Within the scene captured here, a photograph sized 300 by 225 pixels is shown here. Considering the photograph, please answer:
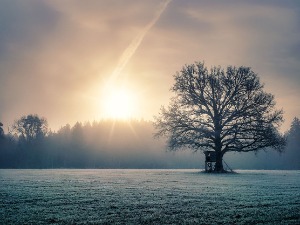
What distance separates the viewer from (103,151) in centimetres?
12694

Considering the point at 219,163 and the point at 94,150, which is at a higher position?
the point at 94,150

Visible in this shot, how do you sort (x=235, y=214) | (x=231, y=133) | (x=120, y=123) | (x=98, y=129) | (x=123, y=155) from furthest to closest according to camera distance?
(x=120, y=123) → (x=98, y=129) → (x=123, y=155) → (x=231, y=133) → (x=235, y=214)

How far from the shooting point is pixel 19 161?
10125cm

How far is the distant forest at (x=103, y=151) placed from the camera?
103812 mm

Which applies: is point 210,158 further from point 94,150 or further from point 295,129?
point 94,150

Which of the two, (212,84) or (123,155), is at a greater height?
(212,84)

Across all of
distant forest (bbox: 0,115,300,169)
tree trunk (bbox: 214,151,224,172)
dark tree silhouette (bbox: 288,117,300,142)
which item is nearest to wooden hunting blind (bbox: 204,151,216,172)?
tree trunk (bbox: 214,151,224,172)

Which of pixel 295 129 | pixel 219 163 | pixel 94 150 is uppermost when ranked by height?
pixel 295 129

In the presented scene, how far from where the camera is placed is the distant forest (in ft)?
341

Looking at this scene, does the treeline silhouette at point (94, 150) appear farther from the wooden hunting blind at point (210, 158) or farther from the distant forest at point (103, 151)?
the wooden hunting blind at point (210, 158)

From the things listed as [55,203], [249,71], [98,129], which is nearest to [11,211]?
[55,203]

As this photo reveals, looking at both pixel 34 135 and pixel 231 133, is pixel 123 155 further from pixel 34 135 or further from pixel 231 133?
pixel 231 133

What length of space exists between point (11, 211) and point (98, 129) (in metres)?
141

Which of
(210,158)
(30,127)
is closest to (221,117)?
(210,158)
